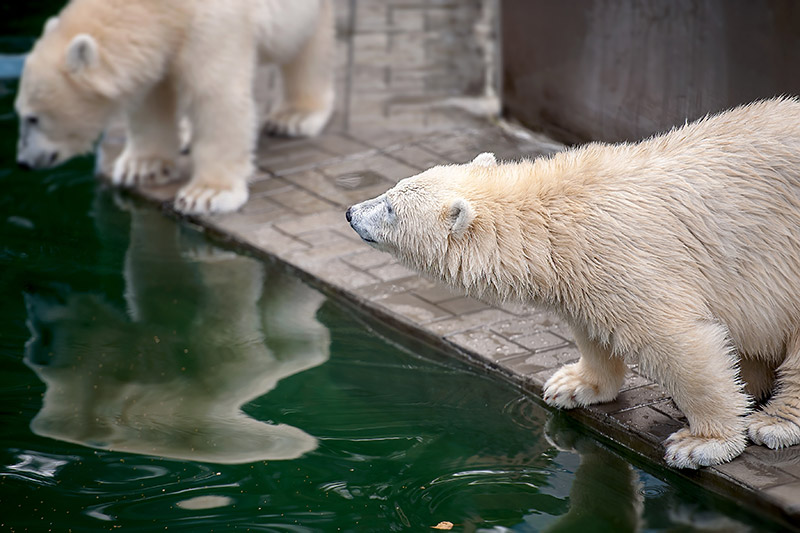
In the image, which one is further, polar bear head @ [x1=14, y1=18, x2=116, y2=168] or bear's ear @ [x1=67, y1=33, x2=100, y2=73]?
polar bear head @ [x1=14, y1=18, x2=116, y2=168]

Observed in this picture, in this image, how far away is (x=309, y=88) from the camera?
684cm

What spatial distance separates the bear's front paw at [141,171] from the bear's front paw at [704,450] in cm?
400

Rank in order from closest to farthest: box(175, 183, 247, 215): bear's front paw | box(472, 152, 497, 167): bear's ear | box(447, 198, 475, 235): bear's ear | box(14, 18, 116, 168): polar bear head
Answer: box(447, 198, 475, 235): bear's ear, box(472, 152, 497, 167): bear's ear, box(14, 18, 116, 168): polar bear head, box(175, 183, 247, 215): bear's front paw

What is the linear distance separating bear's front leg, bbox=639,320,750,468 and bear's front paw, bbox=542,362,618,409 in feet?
1.38

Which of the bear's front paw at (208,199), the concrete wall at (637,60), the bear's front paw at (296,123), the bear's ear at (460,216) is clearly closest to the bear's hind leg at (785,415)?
the bear's ear at (460,216)

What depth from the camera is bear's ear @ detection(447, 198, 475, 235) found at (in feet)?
10.7

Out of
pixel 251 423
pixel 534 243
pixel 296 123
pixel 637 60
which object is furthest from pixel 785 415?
pixel 296 123

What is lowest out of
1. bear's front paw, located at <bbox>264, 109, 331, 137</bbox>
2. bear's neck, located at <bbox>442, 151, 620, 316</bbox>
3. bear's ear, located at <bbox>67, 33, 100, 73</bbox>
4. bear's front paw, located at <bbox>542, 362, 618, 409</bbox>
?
bear's front paw, located at <bbox>542, 362, 618, 409</bbox>

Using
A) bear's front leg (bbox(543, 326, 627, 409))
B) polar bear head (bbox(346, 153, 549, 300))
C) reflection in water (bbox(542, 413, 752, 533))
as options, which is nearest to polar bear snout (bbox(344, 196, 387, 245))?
polar bear head (bbox(346, 153, 549, 300))

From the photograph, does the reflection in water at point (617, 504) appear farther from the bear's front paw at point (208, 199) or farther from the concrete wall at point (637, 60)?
the bear's front paw at point (208, 199)

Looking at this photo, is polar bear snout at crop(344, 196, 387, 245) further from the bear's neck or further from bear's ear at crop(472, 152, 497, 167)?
bear's ear at crop(472, 152, 497, 167)

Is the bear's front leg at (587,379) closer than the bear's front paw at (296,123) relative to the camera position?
Yes

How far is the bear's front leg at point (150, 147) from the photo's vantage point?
619 cm

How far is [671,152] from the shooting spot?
3.39 meters
